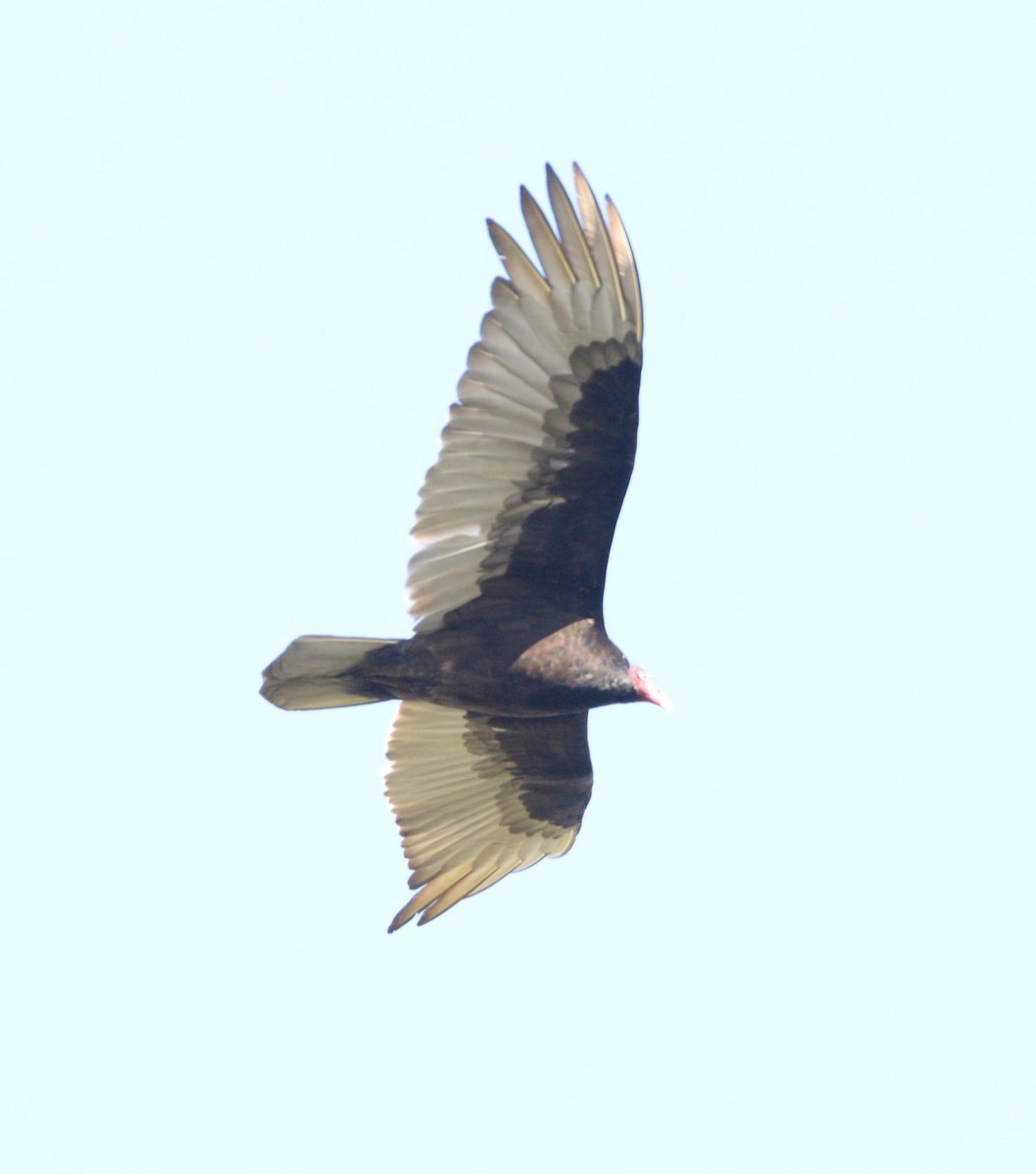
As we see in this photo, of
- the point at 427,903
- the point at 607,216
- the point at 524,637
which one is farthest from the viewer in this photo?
the point at 427,903

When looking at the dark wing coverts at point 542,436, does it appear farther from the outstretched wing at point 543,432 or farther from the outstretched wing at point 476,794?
the outstretched wing at point 476,794

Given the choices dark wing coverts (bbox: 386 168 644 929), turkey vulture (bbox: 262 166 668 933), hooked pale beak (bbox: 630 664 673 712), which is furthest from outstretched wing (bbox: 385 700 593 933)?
dark wing coverts (bbox: 386 168 644 929)

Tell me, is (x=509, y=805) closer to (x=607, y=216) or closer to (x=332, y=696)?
(x=332, y=696)

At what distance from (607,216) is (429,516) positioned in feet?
4.46

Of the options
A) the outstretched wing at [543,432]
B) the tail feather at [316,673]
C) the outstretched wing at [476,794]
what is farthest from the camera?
the outstretched wing at [476,794]

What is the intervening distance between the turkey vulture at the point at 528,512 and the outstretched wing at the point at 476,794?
0.17 m

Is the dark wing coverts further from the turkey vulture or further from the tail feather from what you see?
the tail feather

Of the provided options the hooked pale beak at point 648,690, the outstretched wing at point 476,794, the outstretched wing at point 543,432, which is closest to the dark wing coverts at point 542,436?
the outstretched wing at point 543,432

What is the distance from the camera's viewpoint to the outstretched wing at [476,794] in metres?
8.59

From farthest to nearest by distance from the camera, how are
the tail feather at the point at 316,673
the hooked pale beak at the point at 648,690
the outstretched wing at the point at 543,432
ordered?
the hooked pale beak at the point at 648,690, the tail feather at the point at 316,673, the outstretched wing at the point at 543,432

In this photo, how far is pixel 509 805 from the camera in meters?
8.75

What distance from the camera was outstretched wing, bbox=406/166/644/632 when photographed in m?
7.18

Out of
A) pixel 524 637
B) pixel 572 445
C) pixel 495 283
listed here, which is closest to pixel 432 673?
pixel 524 637

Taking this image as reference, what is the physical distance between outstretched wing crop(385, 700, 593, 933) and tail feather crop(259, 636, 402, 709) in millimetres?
814
